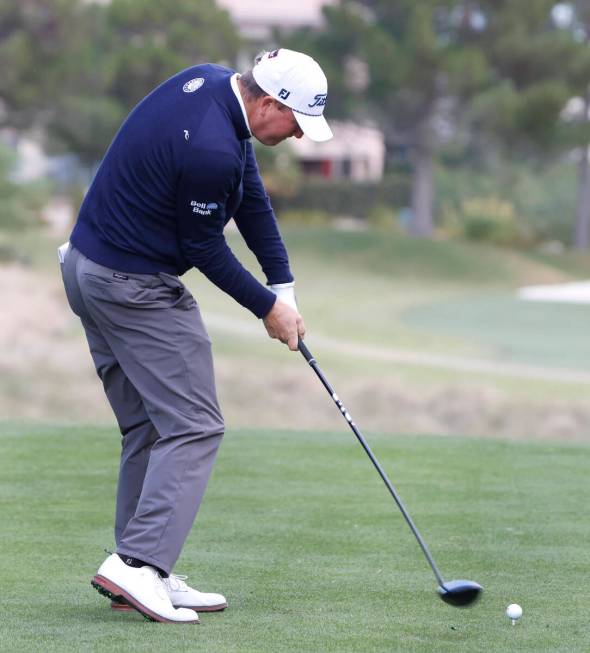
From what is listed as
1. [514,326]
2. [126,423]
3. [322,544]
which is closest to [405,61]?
[514,326]

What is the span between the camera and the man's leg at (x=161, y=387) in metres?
3.99

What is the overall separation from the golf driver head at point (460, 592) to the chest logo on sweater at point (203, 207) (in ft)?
4.08

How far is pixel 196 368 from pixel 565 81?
3011cm

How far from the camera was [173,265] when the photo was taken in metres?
4.03

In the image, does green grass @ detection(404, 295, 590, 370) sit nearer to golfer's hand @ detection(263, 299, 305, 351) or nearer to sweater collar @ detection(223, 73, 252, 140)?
golfer's hand @ detection(263, 299, 305, 351)

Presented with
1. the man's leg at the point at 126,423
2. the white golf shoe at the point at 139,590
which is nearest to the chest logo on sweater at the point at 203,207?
the man's leg at the point at 126,423

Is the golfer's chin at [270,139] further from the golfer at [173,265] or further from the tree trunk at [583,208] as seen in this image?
the tree trunk at [583,208]

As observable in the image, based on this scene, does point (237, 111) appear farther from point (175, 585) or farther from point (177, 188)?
point (175, 585)

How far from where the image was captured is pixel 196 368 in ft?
13.3

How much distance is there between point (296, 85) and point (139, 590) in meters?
1.49

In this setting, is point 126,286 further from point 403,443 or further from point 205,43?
point 205,43

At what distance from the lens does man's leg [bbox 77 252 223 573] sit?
399cm

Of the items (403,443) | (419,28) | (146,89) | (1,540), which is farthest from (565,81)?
(1,540)

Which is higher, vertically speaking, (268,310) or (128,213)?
(128,213)
